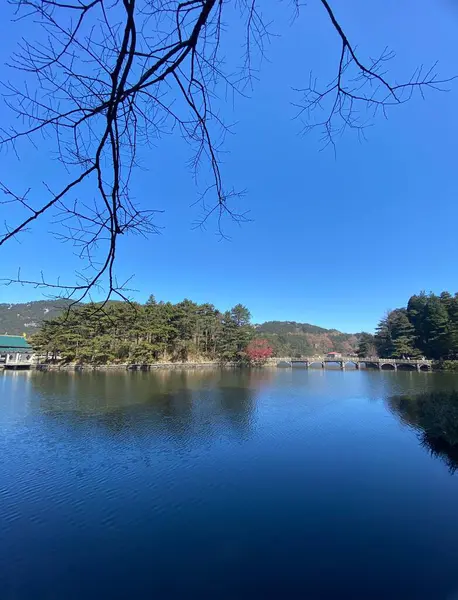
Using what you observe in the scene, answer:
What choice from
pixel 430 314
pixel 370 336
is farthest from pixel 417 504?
pixel 370 336

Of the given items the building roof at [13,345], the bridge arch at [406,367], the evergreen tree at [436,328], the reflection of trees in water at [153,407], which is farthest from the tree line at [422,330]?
the building roof at [13,345]

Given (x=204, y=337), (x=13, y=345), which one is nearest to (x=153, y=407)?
(x=204, y=337)

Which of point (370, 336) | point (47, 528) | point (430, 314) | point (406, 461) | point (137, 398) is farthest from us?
point (370, 336)

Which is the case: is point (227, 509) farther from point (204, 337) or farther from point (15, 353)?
point (15, 353)

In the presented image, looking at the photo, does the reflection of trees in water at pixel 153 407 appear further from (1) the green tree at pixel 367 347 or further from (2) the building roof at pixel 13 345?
(1) the green tree at pixel 367 347

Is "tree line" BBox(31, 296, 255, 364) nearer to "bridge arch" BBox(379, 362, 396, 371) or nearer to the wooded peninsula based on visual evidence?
the wooded peninsula

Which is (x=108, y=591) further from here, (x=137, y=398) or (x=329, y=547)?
(x=137, y=398)

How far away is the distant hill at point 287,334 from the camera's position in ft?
203

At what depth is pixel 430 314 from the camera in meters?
36.8

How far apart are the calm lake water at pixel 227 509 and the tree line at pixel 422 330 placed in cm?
2893

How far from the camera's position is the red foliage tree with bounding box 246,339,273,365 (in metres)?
40.6

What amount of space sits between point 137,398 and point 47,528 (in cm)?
1087

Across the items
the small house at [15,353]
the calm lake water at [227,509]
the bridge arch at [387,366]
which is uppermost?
the small house at [15,353]

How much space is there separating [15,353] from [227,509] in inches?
1489
